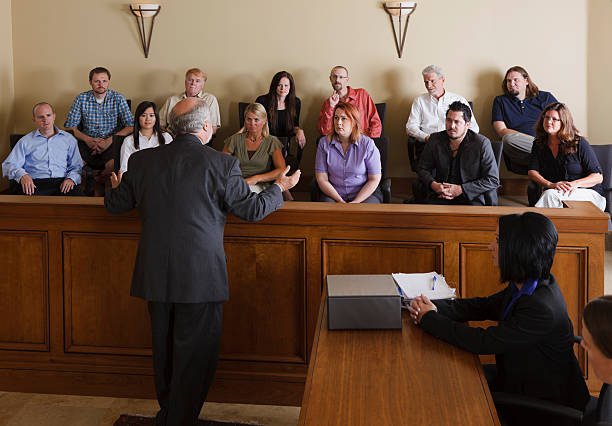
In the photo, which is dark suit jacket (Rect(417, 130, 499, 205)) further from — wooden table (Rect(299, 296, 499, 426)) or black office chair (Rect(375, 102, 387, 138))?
wooden table (Rect(299, 296, 499, 426))

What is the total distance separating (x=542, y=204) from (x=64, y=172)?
152 inches

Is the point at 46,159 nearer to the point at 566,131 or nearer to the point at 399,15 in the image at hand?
the point at 399,15

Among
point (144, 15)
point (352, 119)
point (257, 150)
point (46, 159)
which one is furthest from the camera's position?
point (144, 15)

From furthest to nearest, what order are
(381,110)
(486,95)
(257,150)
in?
(486,95), (381,110), (257,150)

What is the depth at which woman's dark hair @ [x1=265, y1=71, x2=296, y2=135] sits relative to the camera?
6.59 m

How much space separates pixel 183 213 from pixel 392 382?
3.97ft

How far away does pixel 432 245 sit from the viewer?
313cm

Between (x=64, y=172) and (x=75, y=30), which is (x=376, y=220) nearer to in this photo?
(x=64, y=172)

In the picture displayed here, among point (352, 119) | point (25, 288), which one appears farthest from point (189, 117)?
point (352, 119)

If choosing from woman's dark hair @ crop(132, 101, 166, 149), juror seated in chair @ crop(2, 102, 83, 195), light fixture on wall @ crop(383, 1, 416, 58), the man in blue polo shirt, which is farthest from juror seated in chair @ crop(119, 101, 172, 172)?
the man in blue polo shirt

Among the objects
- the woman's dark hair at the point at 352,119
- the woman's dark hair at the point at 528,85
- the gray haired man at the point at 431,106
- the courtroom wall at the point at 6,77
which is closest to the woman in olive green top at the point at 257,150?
the woman's dark hair at the point at 352,119

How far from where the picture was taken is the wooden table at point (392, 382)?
1743 millimetres

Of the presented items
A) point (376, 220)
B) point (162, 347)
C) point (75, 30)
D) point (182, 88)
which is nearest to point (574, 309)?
point (376, 220)

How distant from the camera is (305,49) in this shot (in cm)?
720
